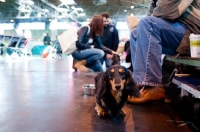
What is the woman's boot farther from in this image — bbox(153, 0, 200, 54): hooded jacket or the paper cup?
the paper cup

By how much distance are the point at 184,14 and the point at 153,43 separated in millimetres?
270

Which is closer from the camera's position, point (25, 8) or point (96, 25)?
point (96, 25)

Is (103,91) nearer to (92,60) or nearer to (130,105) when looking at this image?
(130,105)

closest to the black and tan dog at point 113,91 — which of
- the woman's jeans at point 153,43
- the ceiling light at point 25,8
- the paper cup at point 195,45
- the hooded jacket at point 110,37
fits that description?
the woman's jeans at point 153,43

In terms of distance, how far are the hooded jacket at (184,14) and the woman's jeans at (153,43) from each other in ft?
0.12

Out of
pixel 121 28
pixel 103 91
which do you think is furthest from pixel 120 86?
pixel 121 28

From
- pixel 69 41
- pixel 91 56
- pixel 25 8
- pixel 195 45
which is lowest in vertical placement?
pixel 91 56

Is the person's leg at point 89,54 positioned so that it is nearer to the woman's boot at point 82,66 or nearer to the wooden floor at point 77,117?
the woman's boot at point 82,66

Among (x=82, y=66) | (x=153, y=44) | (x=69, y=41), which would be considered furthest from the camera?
(x=82, y=66)

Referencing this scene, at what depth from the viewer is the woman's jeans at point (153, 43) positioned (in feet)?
4.61

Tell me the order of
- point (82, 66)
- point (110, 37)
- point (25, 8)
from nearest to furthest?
1. point (82, 66)
2. point (110, 37)
3. point (25, 8)

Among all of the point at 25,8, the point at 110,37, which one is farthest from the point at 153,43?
the point at 25,8

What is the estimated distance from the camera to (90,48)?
3.90 meters

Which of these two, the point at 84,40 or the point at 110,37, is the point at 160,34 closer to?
the point at 84,40
